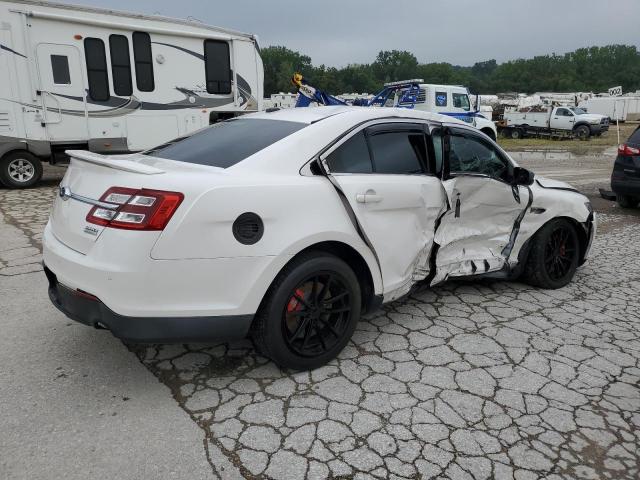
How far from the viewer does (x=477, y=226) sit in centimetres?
421

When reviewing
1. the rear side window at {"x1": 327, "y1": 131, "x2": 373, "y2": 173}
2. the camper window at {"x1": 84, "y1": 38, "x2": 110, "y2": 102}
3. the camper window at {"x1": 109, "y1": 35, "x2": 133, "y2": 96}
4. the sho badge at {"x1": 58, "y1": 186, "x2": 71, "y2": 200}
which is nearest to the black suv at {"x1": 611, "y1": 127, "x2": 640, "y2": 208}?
the rear side window at {"x1": 327, "y1": 131, "x2": 373, "y2": 173}

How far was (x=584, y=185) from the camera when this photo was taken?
38.1 feet

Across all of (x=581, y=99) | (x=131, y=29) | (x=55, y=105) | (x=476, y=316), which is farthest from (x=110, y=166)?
(x=581, y=99)

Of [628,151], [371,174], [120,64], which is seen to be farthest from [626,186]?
[120,64]

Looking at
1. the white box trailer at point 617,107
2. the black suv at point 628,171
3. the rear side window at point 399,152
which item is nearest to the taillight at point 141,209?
the rear side window at point 399,152

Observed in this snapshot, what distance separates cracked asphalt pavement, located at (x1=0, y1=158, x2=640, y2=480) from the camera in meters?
2.38

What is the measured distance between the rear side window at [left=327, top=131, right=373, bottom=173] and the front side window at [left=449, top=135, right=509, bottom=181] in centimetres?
86

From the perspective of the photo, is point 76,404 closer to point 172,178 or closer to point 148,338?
point 148,338

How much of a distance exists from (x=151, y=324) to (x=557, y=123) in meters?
31.3

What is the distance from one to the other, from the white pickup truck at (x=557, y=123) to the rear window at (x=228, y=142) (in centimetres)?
2971

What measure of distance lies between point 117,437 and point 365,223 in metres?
1.81

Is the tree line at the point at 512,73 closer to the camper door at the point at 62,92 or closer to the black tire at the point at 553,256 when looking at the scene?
the camper door at the point at 62,92

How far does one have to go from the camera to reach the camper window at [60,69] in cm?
917

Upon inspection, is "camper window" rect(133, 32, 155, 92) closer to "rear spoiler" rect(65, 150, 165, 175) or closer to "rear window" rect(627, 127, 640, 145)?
A: "rear spoiler" rect(65, 150, 165, 175)
